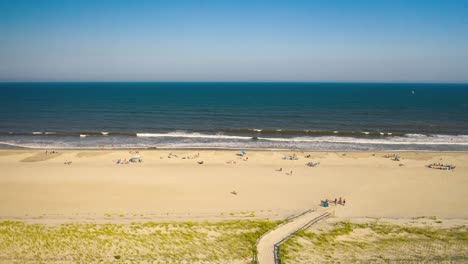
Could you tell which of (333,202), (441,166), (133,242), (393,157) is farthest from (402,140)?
(133,242)

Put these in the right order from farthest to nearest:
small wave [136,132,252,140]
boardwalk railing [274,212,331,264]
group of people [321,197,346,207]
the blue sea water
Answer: small wave [136,132,252,140] < the blue sea water < group of people [321,197,346,207] < boardwalk railing [274,212,331,264]

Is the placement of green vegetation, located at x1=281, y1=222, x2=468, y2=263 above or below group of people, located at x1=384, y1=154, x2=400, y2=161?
below

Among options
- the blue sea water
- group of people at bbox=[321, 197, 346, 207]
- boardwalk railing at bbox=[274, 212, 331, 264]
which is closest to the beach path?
boardwalk railing at bbox=[274, 212, 331, 264]

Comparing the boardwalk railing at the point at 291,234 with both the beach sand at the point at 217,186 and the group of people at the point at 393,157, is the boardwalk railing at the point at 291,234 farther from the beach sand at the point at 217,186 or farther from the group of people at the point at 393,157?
the group of people at the point at 393,157

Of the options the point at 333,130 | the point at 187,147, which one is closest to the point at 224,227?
the point at 187,147

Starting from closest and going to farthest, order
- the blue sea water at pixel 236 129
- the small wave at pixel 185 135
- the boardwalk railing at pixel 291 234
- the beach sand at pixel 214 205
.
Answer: the boardwalk railing at pixel 291 234 → the beach sand at pixel 214 205 → the blue sea water at pixel 236 129 → the small wave at pixel 185 135

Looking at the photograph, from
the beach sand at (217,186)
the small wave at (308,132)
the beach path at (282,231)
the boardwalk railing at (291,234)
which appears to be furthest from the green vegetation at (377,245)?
the small wave at (308,132)

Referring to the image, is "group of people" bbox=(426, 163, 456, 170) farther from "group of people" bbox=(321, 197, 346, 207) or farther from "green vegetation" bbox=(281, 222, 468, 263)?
"group of people" bbox=(321, 197, 346, 207)
